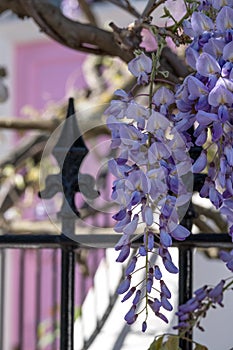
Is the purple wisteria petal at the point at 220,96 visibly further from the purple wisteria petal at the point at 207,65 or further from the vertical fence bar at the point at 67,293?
the vertical fence bar at the point at 67,293

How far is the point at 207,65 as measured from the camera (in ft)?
2.49

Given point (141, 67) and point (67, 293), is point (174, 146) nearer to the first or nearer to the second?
point (141, 67)

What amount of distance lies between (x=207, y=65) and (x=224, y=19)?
6 cm

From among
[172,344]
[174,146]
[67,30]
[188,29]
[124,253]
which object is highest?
[67,30]

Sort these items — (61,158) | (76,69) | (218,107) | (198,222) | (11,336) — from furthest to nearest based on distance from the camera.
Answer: (76,69)
(11,336)
(198,222)
(61,158)
(218,107)

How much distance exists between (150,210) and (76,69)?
4.65m

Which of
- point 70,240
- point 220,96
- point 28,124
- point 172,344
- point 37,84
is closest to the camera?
point 220,96

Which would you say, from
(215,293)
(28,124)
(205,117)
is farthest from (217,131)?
(28,124)

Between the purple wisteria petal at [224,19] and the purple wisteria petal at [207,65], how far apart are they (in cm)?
4

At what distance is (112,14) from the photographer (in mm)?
5035

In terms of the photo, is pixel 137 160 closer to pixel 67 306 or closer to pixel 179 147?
pixel 179 147

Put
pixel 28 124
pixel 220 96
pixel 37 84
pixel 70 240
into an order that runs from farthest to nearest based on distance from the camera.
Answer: pixel 37 84 < pixel 28 124 < pixel 70 240 < pixel 220 96

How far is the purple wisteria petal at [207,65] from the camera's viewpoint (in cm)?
75

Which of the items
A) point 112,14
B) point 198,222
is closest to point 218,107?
point 198,222
